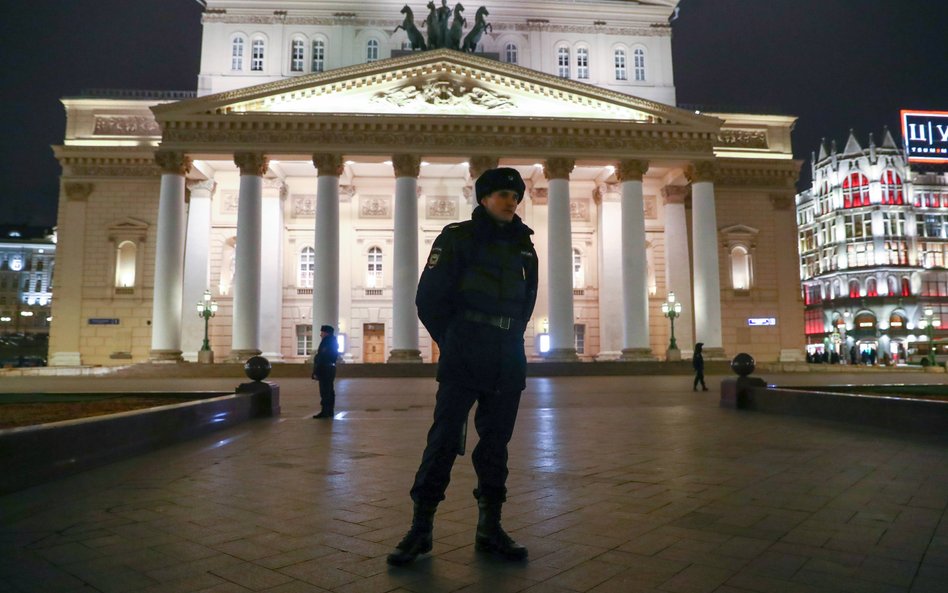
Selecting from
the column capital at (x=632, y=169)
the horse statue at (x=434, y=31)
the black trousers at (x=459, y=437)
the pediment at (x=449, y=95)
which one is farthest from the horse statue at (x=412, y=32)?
the black trousers at (x=459, y=437)

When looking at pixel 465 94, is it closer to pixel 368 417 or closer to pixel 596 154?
pixel 596 154

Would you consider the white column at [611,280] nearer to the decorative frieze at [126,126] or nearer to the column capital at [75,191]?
the decorative frieze at [126,126]

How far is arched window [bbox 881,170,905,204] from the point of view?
279 ft

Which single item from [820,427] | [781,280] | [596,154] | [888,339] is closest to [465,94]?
[596,154]

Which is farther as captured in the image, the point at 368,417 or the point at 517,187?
the point at 368,417

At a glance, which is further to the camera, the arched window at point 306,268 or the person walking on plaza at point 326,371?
the arched window at point 306,268

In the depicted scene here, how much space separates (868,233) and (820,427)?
87575mm

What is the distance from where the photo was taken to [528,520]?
5027 mm

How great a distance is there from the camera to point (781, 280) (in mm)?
42312

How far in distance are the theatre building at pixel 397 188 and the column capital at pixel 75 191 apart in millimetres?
154

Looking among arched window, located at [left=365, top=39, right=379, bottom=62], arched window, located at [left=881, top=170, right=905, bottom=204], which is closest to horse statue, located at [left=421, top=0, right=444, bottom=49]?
arched window, located at [left=365, top=39, right=379, bottom=62]

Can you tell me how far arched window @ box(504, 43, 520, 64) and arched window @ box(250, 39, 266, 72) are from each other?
16.4 metres

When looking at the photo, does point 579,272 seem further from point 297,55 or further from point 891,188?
point 891,188

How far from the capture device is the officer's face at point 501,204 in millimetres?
4438
